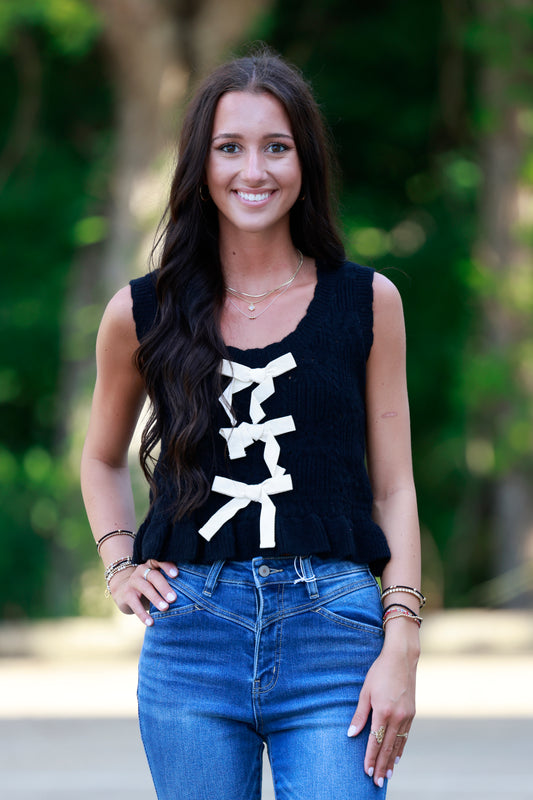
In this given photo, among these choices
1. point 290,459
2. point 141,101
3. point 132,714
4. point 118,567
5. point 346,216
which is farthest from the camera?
point 141,101

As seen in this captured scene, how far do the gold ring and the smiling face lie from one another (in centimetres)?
92

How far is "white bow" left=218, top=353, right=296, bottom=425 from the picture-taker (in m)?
2.30

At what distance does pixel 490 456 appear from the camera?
10242 millimetres

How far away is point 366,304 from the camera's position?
94.0 inches

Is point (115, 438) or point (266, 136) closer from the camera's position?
point (266, 136)

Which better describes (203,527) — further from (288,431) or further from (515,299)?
(515,299)

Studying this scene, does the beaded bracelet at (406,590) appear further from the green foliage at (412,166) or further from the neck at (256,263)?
the green foliage at (412,166)

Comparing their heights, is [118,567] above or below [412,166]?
below

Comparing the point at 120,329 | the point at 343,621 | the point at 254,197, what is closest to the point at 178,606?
the point at 343,621

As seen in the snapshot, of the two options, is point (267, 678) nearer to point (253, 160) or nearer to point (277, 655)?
point (277, 655)

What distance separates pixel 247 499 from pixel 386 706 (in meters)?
0.42

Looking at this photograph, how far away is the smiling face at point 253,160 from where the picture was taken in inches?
94.1

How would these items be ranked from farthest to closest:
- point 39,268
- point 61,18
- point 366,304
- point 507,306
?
1. point 39,268
2. point 507,306
3. point 61,18
4. point 366,304

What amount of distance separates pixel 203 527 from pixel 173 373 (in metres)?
0.29
